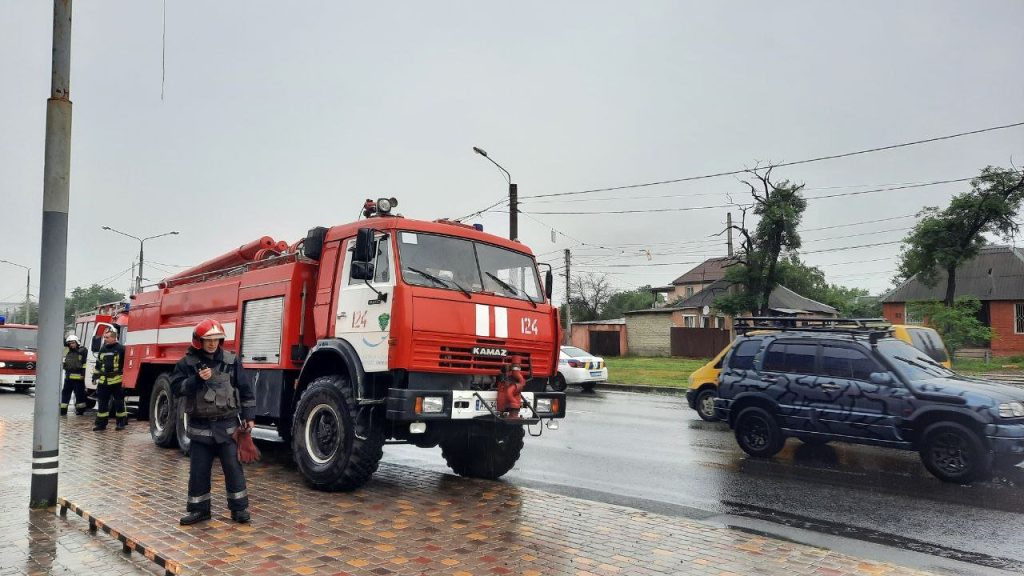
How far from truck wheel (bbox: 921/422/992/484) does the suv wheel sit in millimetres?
1806

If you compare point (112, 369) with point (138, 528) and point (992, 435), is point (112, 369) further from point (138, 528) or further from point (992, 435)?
point (992, 435)

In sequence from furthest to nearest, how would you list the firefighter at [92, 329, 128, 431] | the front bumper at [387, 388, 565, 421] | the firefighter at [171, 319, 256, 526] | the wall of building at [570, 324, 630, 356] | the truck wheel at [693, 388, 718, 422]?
1. the wall of building at [570, 324, 630, 356]
2. the truck wheel at [693, 388, 718, 422]
3. the firefighter at [92, 329, 128, 431]
4. the front bumper at [387, 388, 565, 421]
5. the firefighter at [171, 319, 256, 526]

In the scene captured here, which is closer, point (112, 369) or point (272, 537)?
point (272, 537)

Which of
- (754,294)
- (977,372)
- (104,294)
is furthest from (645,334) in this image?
(104,294)

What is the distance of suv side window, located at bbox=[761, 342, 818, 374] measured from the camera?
32.2 feet

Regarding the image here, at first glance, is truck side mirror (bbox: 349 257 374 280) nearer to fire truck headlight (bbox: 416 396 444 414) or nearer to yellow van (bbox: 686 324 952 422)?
fire truck headlight (bbox: 416 396 444 414)

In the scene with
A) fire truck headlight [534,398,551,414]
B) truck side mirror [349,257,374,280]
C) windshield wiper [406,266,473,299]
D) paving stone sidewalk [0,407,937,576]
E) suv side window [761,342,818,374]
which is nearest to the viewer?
paving stone sidewalk [0,407,937,576]

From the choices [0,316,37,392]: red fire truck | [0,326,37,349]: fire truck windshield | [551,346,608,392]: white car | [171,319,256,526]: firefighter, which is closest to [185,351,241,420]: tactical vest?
[171,319,256,526]: firefighter

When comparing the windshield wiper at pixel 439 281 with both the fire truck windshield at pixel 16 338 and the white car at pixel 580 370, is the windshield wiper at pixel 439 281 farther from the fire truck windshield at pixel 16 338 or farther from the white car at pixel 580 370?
the fire truck windshield at pixel 16 338

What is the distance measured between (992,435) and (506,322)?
5.44 metres

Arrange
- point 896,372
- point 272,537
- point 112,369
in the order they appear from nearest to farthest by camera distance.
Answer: point 272,537
point 896,372
point 112,369

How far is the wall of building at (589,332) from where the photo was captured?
153 ft

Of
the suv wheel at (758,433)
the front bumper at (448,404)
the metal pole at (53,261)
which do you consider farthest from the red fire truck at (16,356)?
the suv wheel at (758,433)

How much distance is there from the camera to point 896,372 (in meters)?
8.93
